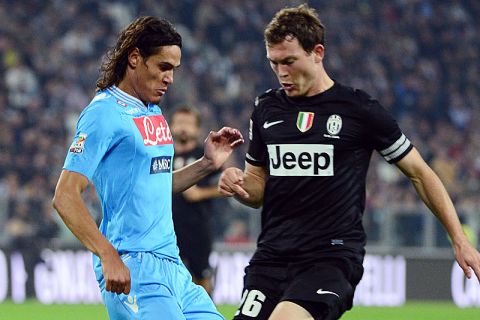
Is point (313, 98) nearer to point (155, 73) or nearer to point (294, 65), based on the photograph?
point (294, 65)

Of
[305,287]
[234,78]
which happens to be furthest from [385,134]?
[234,78]

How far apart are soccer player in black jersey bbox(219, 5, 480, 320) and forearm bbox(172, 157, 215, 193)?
0.21m

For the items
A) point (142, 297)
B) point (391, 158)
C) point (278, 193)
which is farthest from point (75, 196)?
point (391, 158)

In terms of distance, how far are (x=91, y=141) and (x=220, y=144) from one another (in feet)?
3.45

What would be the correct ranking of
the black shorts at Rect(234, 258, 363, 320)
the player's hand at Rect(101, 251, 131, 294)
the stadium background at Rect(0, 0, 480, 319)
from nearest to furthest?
the player's hand at Rect(101, 251, 131, 294) → the black shorts at Rect(234, 258, 363, 320) → the stadium background at Rect(0, 0, 480, 319)

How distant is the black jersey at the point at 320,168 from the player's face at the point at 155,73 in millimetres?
947

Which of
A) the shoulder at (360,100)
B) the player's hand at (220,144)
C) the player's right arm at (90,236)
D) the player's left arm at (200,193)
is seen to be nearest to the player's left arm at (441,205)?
the shoulder at (360,100)

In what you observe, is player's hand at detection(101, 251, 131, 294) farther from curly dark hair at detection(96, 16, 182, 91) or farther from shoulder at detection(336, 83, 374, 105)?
shoulder at detection(336, 83, 374, 105)

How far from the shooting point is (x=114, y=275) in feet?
15.9

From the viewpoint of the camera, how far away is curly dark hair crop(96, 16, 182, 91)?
536 centimetres

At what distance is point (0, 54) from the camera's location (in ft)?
67.1

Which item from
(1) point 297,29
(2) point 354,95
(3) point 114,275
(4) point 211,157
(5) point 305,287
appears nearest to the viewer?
(3) point 114,275

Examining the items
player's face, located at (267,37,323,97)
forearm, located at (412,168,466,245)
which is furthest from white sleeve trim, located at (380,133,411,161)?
player's face, located at (267,37,323,97)

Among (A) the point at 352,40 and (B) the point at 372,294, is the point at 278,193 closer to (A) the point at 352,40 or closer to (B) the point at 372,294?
(B) the point at 372,294
